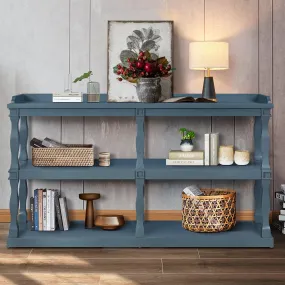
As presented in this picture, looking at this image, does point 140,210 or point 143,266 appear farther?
point 140,210

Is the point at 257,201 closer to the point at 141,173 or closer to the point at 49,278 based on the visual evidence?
the point at 141,173

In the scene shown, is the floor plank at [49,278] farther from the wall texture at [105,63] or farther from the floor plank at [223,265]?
the wall texture at [105,63]

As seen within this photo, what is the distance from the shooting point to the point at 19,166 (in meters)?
4.29

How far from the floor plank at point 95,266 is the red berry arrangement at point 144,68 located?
4.31 ft

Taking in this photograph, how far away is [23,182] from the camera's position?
4609 mm

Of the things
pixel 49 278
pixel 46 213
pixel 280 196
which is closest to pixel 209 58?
pixel 280 196

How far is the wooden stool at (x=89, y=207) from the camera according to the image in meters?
4.52

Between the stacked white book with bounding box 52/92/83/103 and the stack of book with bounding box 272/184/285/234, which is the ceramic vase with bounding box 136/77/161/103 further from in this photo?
the stack of book with bounding box 272/184/285/234

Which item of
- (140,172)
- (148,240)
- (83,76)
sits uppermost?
(83,76)

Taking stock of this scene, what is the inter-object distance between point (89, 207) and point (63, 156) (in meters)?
0.47

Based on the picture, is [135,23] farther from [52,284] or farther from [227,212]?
[52,284]

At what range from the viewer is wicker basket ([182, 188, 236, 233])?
14.0 feet

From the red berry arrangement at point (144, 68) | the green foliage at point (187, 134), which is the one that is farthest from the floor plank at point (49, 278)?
the red berry arrangement at point (144, 68)

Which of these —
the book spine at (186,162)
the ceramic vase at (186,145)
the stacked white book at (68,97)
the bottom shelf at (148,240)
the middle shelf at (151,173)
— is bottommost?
the bottom shelf at (148,240)
